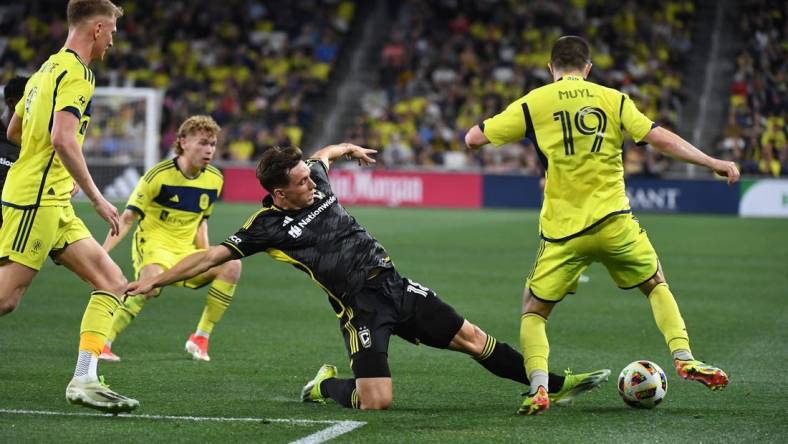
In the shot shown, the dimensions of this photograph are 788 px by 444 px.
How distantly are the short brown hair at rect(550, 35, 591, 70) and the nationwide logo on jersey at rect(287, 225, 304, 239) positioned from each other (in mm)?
1914

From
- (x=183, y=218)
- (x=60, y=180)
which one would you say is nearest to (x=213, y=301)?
(x=183, y=218)

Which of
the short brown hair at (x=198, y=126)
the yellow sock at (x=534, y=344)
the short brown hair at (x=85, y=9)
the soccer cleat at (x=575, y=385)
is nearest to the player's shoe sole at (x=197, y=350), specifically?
the short brown hair at (x=198, y=126)

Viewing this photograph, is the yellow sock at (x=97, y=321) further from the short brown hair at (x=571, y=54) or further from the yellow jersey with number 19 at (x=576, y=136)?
the short brown hair at (x=571, y=54)

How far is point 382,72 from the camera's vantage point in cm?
3525

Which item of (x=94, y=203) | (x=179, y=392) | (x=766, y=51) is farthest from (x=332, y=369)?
(x=766, y=51)

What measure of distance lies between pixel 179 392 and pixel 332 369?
102 centimetres

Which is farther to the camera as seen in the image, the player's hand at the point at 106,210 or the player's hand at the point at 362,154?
the player's hand at the point at 362,154

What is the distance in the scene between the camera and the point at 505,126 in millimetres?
7086

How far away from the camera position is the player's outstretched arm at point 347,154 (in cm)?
776

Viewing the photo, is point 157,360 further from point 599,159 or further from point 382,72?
point 382,72

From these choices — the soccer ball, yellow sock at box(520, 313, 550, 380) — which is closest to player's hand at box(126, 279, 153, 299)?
yellow sock at box(520, 313, 550, 380)

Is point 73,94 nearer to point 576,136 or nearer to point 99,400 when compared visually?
point 99,400

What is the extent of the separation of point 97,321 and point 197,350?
2.24 meters

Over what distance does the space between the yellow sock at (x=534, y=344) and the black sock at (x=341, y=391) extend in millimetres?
1085
